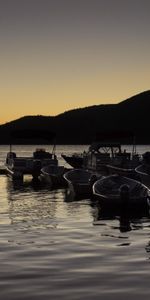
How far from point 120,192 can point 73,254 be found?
37.4 feet

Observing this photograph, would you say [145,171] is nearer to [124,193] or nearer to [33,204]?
[33,204]

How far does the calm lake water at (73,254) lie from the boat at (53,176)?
57.0ft

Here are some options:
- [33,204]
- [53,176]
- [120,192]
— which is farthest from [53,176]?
[120,192]

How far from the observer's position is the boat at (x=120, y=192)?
26.4m

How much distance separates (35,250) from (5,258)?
1.39 metres

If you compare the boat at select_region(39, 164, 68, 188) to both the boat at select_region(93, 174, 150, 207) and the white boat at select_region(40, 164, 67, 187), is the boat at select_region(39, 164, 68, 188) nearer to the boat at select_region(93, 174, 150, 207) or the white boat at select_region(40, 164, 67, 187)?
the white boat at select_region(40, 164, 67, 187)

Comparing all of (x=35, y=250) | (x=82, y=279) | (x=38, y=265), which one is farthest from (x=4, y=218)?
(x=82, y=279)

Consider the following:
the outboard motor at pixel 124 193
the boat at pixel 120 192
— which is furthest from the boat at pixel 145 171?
the outboard motor at pixel 124 193

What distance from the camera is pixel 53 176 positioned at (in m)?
44.8

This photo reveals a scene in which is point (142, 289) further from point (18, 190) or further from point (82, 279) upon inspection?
point (18, 190)

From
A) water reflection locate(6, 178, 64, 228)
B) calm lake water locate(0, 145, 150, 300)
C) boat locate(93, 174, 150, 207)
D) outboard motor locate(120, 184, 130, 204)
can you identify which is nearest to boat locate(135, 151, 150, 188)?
boat locate(93, 174, 150, 207)

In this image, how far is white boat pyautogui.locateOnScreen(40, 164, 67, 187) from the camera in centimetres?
4472

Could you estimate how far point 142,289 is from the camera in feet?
37.4

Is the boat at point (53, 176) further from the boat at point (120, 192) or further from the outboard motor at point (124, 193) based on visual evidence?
the outboard motor at point (124, 193)
